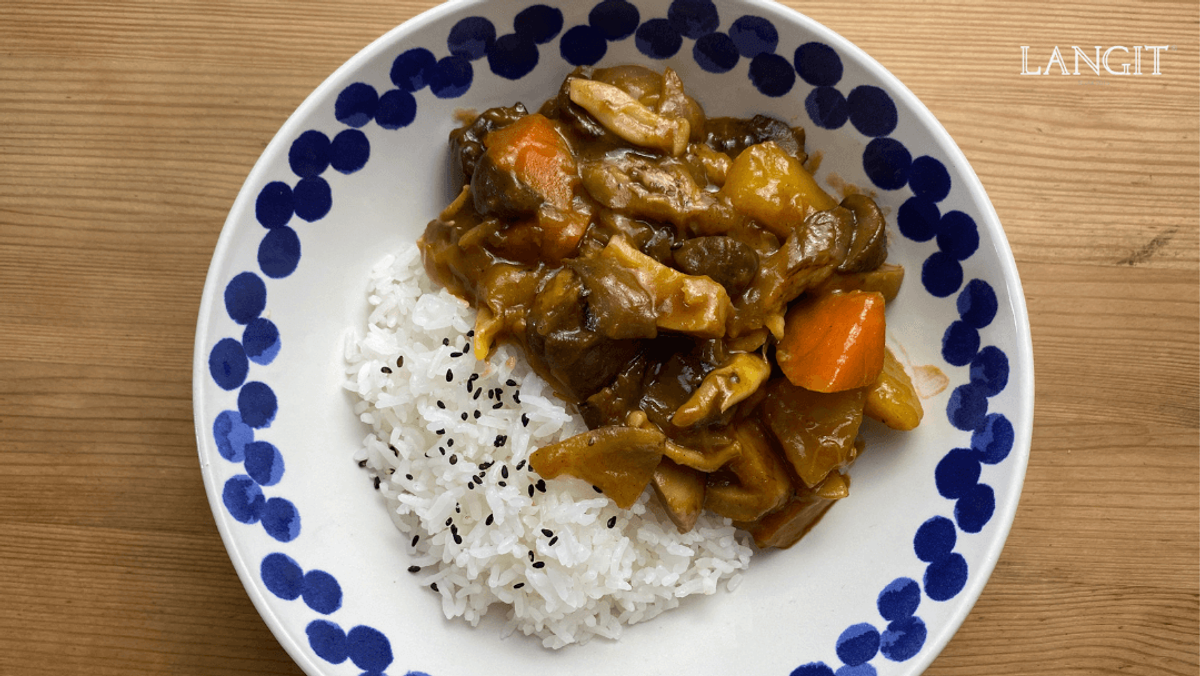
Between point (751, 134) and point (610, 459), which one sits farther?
point (751, 134)

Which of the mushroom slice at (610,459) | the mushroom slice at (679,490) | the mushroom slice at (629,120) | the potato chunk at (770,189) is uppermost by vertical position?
the mushroom slice at (629,120)

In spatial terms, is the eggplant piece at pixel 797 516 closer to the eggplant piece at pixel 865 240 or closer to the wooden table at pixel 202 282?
the eggplant piece at pixel 865 240

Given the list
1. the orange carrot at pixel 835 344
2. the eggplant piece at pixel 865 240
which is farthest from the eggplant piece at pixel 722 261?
the eggplant piece at pixel 865 240

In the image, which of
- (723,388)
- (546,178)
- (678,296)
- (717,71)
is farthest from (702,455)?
(717,71)

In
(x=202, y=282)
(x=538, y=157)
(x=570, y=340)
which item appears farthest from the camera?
(x=202, y=282)

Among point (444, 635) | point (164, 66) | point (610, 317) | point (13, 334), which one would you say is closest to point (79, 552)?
point (13, 334)

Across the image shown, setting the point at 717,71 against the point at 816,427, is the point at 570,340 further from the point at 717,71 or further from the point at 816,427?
the point at 717,71

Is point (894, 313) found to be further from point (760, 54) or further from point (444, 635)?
point (444, 635)

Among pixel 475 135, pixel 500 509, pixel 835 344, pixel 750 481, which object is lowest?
pixel 500 509
